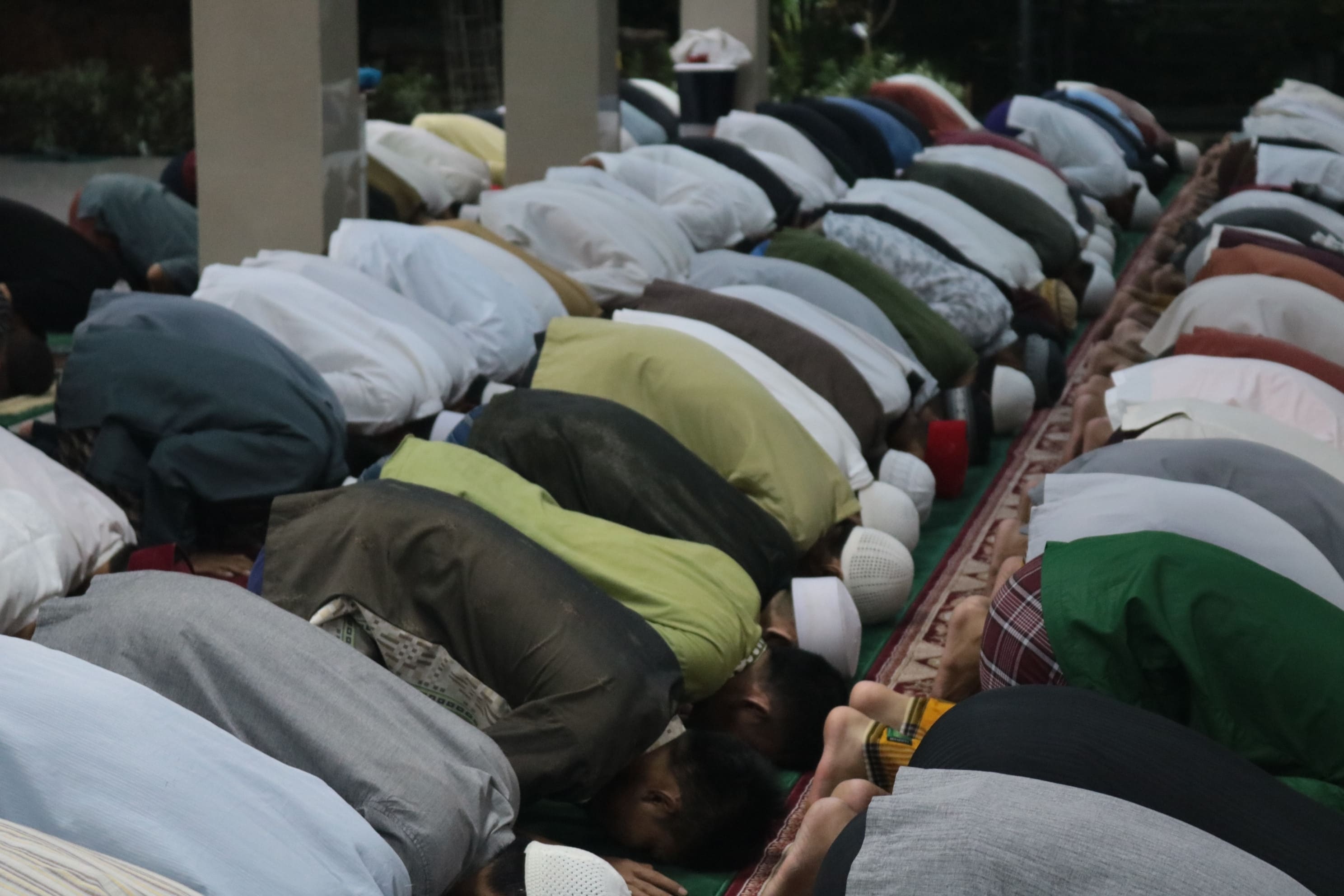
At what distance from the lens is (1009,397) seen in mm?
4988

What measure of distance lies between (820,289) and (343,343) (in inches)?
59.0

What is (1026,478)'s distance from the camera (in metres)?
4.60

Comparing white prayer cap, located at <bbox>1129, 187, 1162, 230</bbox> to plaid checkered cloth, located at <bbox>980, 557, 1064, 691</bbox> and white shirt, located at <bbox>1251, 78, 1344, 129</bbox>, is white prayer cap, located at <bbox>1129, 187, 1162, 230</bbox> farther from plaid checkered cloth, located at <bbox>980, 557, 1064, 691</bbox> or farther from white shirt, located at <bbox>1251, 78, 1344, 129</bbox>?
plaid checkered cloth, located at <bbox>980, 557, 1064, 691</bbox>

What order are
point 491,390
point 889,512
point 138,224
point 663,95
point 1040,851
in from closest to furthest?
point 1040,851
point 889,512
point 491,390
point 138,224
point 663,95

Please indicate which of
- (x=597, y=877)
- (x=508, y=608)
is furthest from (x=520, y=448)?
(x=597, y=877)

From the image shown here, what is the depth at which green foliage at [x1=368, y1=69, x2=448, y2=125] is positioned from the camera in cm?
1226

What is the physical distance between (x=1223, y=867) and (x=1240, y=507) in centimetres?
102

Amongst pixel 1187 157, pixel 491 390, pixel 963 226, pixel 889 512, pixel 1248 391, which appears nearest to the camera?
pixel 1248 391

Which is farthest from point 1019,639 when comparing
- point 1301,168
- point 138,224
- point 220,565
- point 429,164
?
point 1301,168

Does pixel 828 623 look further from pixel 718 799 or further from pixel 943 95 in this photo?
pixel 943 95

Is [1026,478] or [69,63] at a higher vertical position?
[69,63]

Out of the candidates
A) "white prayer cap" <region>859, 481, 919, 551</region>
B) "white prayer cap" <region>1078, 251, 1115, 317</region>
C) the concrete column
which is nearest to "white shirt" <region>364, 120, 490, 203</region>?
the concrete column

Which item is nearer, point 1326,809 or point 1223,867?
point 1223,867

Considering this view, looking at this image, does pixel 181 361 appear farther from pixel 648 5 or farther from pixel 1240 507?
pixel 648 5
